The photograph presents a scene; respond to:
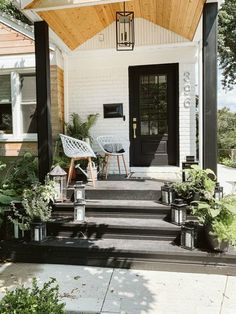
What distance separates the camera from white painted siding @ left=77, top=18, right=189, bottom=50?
5785 millimetres

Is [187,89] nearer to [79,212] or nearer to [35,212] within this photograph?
[79,212]

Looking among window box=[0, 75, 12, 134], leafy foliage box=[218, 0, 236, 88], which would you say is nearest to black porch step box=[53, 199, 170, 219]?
window box=[0, 75, 12, 134]

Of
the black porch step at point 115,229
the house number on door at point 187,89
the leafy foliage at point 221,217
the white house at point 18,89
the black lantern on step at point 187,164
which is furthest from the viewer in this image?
the white house at point 18,89

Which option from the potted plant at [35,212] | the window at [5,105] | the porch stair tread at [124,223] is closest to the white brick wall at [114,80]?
the window at [5,105]

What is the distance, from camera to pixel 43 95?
4379 millimetres

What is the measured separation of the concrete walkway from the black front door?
3.14 m

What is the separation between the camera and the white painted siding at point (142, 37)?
5785 millimetres

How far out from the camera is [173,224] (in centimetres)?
378

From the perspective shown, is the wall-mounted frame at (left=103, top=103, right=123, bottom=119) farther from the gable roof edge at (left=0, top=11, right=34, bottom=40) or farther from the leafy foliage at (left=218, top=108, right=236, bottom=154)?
the leafy foliage at (left=218, top=108, right=236, bottom=154)

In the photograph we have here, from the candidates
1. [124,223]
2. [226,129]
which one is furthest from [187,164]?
[226,129]

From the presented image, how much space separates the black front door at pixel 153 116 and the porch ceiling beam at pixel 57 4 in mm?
2393

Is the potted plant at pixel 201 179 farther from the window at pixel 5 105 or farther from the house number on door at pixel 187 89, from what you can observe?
the window at pixel 5 105

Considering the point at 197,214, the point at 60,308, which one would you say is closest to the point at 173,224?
the point at 197,214

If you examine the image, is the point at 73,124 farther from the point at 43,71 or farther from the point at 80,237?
the point at 80,237
